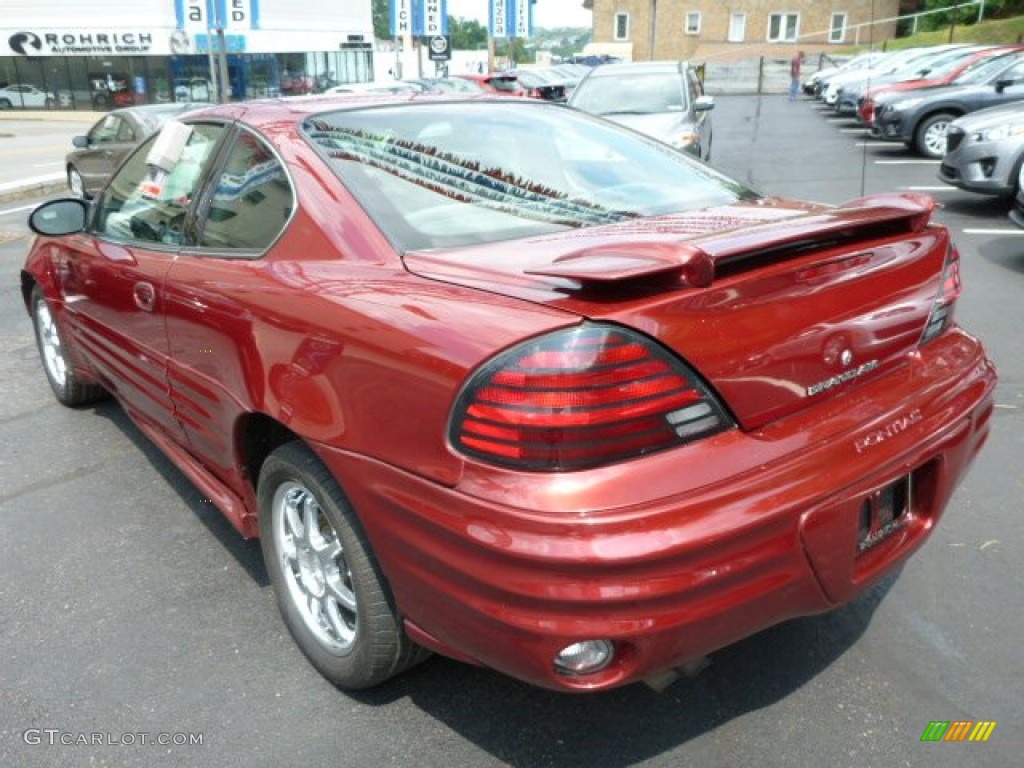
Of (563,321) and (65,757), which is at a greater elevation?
(563,321)

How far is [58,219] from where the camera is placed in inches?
150

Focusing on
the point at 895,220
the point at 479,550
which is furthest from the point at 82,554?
the point at 895,220

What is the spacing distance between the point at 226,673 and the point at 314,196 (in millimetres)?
1415

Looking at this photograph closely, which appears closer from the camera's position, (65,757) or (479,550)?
(479,550)

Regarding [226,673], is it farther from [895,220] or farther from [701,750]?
[895,220]

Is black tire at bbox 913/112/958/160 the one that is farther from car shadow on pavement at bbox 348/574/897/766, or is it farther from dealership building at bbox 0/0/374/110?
dealership building at bbox 0/0/374/110

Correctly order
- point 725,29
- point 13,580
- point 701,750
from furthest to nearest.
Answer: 1. point 725,29
2. point 13,580
3. point 701,750

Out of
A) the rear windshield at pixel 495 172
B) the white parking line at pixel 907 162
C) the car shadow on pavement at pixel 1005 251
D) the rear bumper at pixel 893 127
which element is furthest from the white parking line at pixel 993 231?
the rear windshield at pixel 495 172

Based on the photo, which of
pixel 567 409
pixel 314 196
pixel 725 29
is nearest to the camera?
pixel 567 409

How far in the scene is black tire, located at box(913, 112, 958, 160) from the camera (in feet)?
46.2

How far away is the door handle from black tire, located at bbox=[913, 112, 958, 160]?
45.5ft

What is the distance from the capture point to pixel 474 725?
241 centimetres

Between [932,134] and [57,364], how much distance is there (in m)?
13.5

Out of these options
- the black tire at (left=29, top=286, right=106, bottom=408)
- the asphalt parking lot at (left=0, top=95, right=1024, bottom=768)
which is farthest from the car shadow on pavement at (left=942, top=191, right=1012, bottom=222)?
the black tire at (left=29, top=286, right=106, bottom=408)
